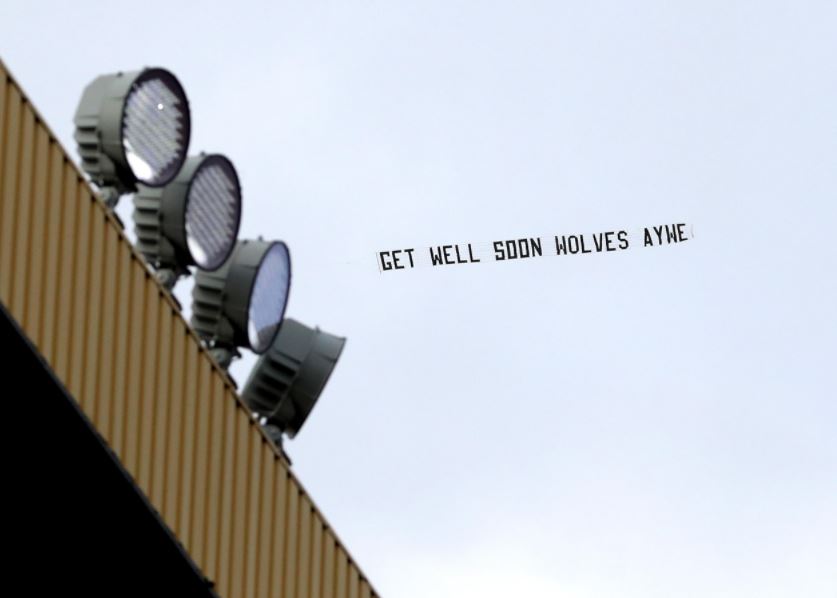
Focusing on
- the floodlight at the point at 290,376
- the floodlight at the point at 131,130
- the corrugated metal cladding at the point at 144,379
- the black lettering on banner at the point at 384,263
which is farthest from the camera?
the black lettering on banner at the point at 384,263

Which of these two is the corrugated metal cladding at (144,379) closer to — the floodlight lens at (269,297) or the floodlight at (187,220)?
the floodlight at (187,220)

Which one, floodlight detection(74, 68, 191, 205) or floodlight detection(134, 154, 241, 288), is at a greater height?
floodlight detection(74, 68, 191, 205)

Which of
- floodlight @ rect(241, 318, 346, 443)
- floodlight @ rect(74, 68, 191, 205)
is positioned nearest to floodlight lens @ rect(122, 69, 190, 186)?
floodlight @ rect(74, 68, 191, 205)

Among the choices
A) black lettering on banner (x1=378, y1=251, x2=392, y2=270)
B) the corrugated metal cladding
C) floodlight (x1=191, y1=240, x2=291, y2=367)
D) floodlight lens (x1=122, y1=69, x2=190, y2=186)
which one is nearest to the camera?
the corrugated metal cladding

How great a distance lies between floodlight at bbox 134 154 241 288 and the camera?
16.4m

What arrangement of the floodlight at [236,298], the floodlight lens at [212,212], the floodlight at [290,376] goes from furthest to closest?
the floodlight at [290,376] → the floodlight at [236,298] → the floodlight lens at [212,212]

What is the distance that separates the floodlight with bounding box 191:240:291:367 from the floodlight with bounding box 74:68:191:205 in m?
1.11

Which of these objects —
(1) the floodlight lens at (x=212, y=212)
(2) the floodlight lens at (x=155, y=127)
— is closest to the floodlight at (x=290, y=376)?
(1) the floodlight lens at (x=212, y=212)

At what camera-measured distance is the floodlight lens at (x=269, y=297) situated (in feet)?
56.3

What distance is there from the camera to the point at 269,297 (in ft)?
57.4

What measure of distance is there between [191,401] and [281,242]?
214cm

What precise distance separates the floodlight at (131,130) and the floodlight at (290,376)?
2.28 meters

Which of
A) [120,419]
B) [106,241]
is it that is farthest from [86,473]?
[106,241]

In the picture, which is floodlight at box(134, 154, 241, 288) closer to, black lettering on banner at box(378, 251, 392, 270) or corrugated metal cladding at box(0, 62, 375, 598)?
corrugated metal cladding at box(0, 62, 375, 598)
